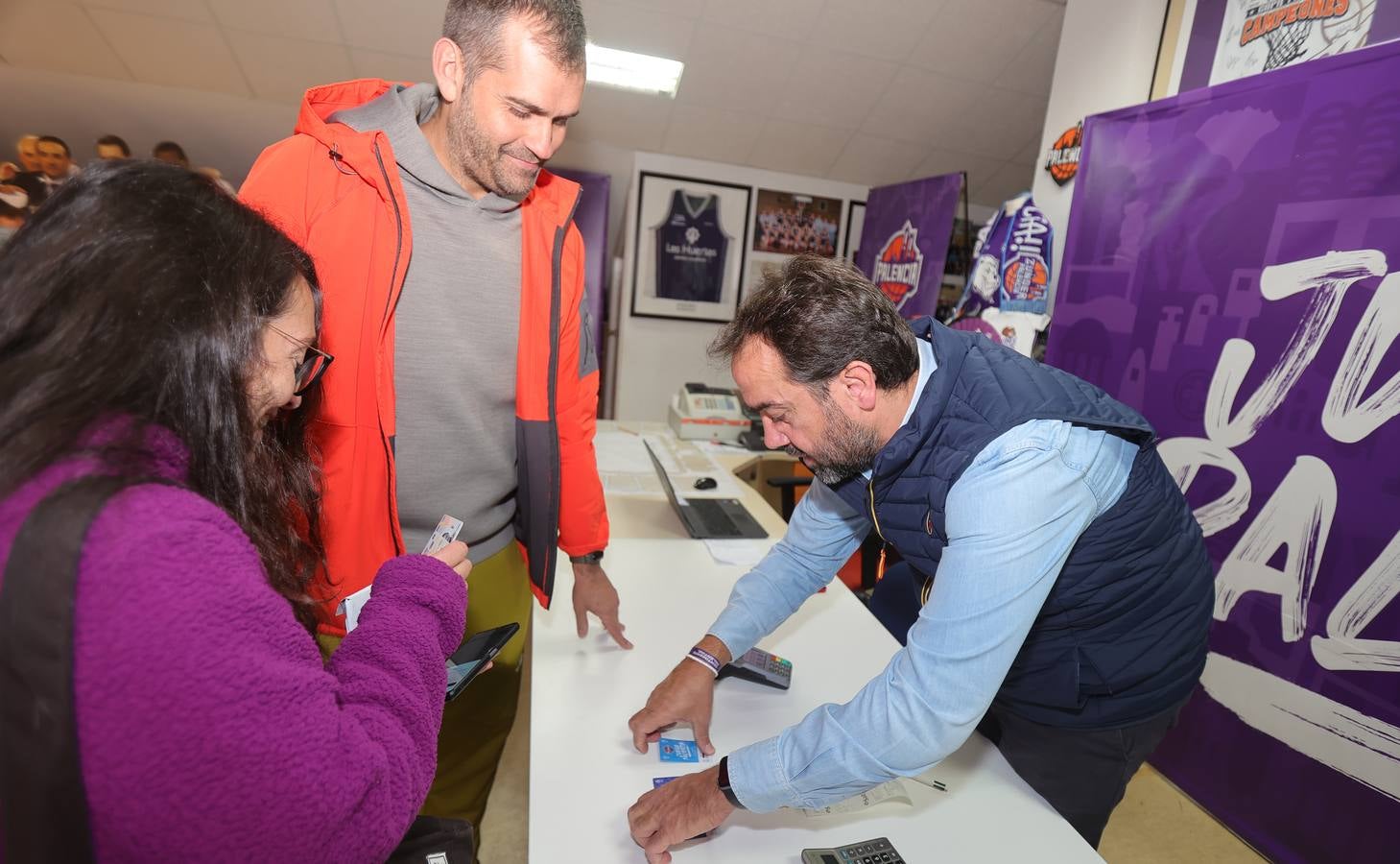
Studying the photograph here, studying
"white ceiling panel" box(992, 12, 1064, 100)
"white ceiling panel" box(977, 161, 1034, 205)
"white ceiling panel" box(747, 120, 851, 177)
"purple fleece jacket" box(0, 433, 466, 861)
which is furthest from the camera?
"white ceiling panel" box(977, 161, 1034, 205)

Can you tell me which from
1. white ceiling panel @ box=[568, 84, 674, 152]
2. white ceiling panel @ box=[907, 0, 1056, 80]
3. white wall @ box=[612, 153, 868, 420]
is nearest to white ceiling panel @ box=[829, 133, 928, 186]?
white wall @ box=[612, 153, 868, 420]

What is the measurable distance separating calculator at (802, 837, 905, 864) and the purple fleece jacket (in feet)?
1.75

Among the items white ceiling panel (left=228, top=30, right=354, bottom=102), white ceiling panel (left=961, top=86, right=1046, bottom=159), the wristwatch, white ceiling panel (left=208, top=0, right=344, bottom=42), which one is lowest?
the wristwatch

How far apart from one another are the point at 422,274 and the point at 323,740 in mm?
901

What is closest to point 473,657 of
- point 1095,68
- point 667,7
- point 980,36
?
point 1095,68

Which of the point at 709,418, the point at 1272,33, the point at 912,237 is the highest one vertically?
the point at 1272,33

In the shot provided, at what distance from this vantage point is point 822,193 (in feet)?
15.2

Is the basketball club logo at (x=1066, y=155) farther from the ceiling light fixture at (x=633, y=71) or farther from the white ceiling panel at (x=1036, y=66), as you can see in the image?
the ceiling light fixture at (x=633, y=71)

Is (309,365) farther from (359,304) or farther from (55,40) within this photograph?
(55,40)

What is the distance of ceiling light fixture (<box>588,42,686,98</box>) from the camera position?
3.41 metres

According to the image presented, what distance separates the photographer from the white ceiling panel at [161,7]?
295 cm

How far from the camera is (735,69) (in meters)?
3.50

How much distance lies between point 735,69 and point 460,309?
2.89m

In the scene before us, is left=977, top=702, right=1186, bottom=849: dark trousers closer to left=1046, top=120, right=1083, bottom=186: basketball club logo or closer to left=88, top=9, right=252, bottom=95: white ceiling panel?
left=1046, top=120, right=1083, bottom=186: basketball club logo
